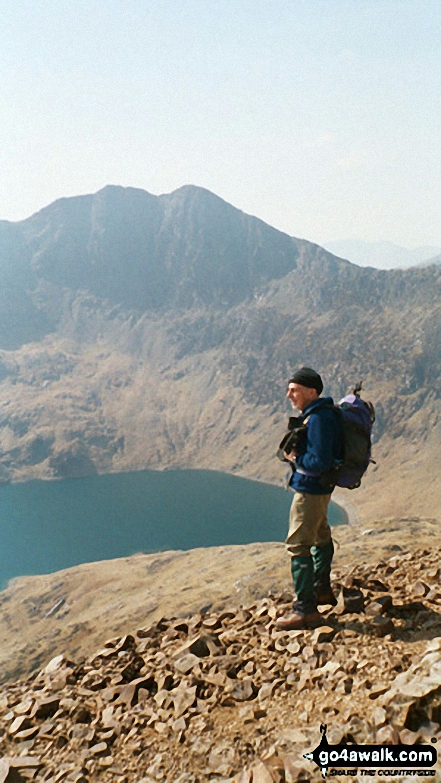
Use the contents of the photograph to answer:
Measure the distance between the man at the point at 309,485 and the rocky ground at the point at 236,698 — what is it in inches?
18.8

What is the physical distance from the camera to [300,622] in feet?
28.8

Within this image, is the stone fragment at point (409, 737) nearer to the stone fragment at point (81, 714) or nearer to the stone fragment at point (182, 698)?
the stone fragment at point (182, 698)

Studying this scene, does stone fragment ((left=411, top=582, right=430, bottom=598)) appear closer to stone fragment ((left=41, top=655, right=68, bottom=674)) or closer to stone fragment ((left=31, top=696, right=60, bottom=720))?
stone fragment ((left=31, top=696, right=60, bottom=720))

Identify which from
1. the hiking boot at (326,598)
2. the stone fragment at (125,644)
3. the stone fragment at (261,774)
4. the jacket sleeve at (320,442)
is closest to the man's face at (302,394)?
the jacket sleeve at (320,442)

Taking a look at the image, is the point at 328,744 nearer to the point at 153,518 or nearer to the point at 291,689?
the point at 291,689

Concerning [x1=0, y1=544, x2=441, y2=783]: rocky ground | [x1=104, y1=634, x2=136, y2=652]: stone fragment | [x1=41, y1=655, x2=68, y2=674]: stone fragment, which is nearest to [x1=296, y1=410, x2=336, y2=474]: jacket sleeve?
[x1=0, y1=544, x2=441, y2=783]: rocky ground

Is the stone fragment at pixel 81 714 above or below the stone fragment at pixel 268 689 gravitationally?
below

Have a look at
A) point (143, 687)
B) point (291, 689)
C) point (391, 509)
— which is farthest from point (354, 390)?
point (391, 509)

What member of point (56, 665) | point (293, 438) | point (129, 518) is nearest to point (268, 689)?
point (293, 438)

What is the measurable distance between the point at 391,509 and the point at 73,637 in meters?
110

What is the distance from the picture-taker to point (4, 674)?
61406 millimetres

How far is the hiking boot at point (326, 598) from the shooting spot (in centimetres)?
948

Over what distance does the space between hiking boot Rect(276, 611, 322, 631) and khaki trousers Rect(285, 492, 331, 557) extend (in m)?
1.04

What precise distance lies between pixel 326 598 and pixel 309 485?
2.44 meters
